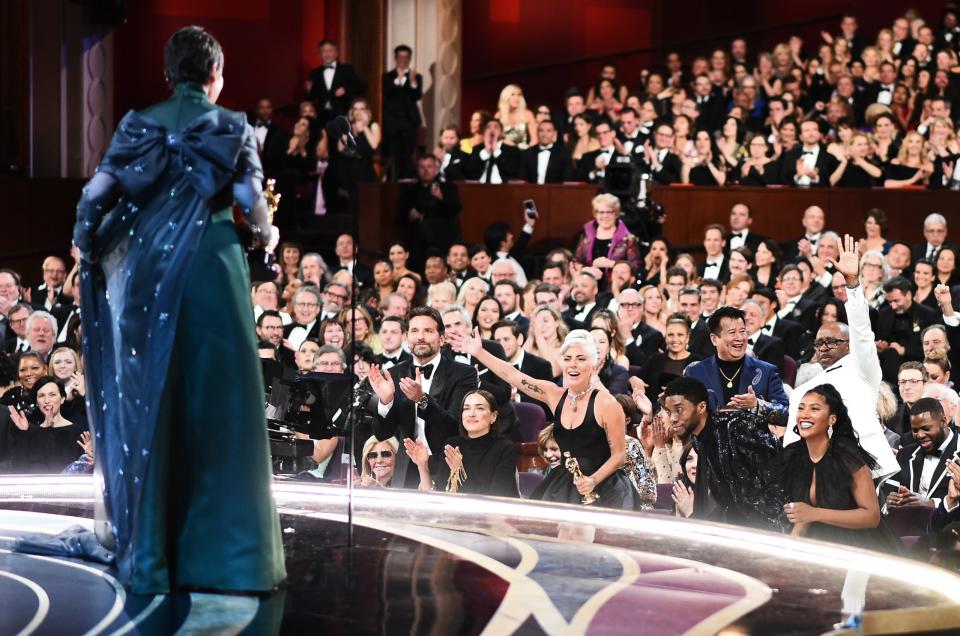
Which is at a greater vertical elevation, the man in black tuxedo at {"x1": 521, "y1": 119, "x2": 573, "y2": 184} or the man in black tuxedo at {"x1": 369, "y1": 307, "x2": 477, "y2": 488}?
the man in black tuxedo at {"x1": 521, "y1": 119, "x2": 573, "y2": 184}

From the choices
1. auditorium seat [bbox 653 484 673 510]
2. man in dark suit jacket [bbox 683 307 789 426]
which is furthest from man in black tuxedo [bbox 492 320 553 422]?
auditorium seat [bbox 653 484 673 510]

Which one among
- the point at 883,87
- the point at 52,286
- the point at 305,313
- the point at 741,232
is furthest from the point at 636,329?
the point at 883,87

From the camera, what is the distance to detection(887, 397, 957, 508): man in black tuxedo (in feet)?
21.1

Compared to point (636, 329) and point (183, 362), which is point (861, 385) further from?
point (183, 362)

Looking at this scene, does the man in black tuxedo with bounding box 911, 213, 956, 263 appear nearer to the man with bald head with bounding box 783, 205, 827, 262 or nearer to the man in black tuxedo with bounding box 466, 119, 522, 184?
the man with bald head with bounding box 783, 205, 827, 262

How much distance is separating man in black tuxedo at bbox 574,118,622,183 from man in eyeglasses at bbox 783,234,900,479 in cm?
552

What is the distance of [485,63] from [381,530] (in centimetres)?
1417

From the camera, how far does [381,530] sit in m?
4.81

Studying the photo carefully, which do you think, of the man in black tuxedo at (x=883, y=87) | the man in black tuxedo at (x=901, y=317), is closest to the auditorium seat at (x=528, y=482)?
the man in black tuxedo at (x=901, y=317)

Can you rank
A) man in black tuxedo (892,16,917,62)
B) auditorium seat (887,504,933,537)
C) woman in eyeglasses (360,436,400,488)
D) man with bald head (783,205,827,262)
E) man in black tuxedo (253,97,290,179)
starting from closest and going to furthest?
1. auditorium seat (887,504,933,537)
2. woman in eyeglasses (360,436,400,488)
3. man with bald head (783,205,827,262)
4. man in black tuxedo (253,97,290,179)
5. man in black tuxedo (892,16,917,62)

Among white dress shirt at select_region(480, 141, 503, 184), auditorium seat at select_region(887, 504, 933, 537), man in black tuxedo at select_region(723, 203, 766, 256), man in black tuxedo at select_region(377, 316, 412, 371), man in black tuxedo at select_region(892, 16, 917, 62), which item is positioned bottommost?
auditorium seat at select_region(887, 504, 933, 537)

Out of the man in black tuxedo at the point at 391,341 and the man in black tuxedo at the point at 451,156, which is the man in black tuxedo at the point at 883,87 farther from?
the man in black tuxedo at the point at 391,341

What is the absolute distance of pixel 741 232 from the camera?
1134 cm

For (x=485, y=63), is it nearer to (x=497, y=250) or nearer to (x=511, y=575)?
(x=497, y=250)
